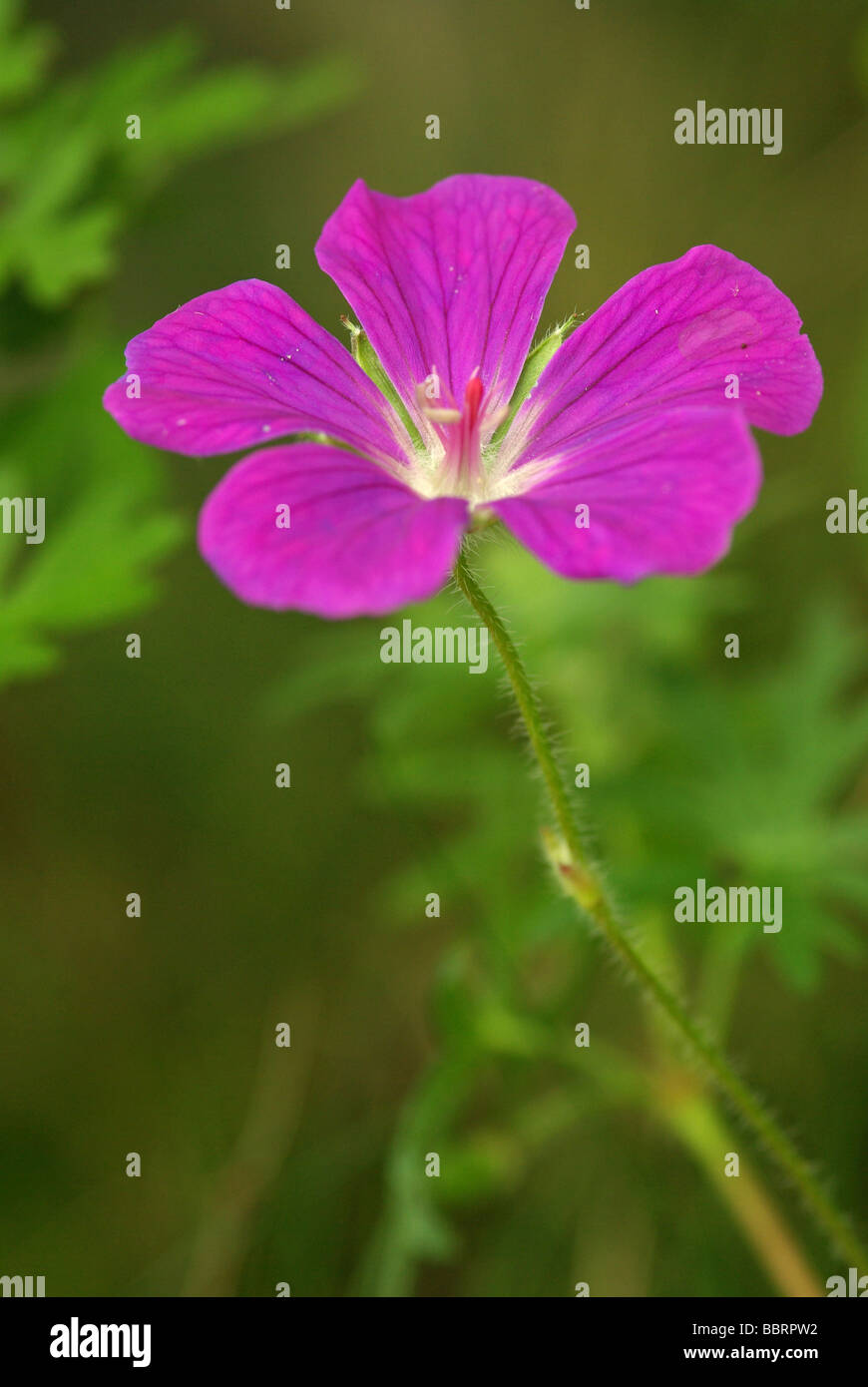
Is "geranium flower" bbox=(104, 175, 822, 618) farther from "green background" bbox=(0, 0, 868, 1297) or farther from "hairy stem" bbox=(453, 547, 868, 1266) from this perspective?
"green background" bbox=(0, 0, 868, 1297)

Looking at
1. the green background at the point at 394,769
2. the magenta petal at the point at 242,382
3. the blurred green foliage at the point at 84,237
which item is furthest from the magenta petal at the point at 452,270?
the blurred green foliage at the point at 84,237

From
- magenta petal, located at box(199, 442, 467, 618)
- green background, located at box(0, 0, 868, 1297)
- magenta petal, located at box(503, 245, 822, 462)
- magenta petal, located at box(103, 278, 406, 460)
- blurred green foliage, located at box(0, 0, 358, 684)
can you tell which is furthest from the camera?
green background, located at box(0, 0, 868, 1297)

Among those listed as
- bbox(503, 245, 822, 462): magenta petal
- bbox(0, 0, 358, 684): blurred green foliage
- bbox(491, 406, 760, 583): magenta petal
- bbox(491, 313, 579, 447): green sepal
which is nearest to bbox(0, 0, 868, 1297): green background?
bbox(0, 0, 358, 684): blurred green foliage

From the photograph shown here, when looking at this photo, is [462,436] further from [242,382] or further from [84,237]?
[84,237]

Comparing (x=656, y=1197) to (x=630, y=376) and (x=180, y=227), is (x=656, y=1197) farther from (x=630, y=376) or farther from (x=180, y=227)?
(x=180, y=227)

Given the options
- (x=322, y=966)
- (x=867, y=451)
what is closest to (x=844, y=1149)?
(x=322, y=966)

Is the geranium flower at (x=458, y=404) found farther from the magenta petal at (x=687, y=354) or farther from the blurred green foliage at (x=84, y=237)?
the blurred green foliage at (x=84, y=237)
